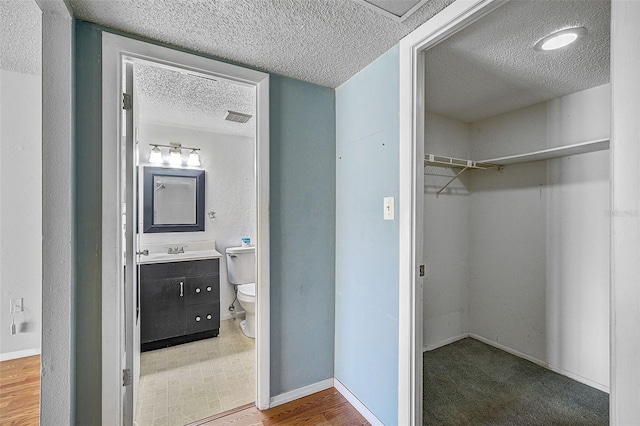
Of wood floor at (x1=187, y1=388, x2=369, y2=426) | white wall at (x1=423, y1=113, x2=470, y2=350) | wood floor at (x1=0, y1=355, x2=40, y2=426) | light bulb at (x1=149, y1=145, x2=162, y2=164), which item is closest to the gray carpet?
white wall at (x1=423, y1=113, x2=470, y2=350)

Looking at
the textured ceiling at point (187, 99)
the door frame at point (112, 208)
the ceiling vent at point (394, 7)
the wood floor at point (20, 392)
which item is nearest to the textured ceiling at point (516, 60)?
the ceiling vent at point (394, 7)

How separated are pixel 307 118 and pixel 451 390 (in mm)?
2177

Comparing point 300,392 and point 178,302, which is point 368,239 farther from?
point 178,302

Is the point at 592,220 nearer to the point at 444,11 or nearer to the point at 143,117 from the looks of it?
the point at 444,11

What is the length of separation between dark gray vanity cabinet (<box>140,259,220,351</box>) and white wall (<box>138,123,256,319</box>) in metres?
0.46

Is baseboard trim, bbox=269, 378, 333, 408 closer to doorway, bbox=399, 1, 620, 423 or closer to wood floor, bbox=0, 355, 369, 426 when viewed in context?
wood floor, bbox=0, 355, 369, 426

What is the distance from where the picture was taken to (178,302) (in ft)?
9.07

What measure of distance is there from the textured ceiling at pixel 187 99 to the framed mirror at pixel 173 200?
54cm

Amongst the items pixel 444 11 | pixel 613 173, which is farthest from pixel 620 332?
pixel 444 11

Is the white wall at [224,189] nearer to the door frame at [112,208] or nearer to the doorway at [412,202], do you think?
the door frame at [112,208]

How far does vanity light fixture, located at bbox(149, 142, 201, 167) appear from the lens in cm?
304

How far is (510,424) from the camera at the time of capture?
1.77 metres

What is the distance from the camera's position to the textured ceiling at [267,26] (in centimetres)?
127

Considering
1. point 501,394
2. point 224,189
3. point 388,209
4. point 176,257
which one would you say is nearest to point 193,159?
point 224,189
